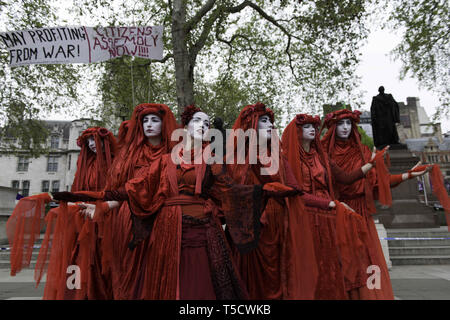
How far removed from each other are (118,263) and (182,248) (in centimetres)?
81

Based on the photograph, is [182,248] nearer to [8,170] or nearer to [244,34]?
[244,34]

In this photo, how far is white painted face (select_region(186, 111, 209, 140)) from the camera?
306 cm

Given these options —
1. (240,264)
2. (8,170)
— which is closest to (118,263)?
(240,264)

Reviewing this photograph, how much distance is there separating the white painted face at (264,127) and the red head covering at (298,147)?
38cm

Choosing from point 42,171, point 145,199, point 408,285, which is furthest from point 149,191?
point 42,171

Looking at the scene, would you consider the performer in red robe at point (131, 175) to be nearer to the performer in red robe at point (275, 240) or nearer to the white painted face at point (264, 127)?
the performer in red robe at point (275, 240)

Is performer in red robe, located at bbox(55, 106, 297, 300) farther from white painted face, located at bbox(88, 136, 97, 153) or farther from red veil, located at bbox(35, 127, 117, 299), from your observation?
white painted face, located at bbox(88, 136, 97, 153)

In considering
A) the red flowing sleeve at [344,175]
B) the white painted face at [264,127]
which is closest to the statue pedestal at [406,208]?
the red flowing sleeve at [344,175]

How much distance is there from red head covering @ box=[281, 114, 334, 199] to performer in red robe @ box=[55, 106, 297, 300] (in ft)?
2.76

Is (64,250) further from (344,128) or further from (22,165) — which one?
(22,165)

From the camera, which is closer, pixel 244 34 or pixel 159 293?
pixel 159 293

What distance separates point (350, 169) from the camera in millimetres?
3766

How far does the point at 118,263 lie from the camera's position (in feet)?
9.93

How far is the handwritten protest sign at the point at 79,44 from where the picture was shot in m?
6.02
